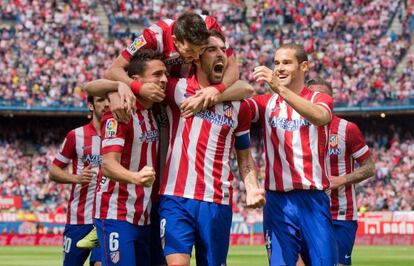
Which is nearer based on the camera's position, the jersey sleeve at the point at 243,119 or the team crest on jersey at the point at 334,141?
the jersey sleeve at the point at 243,119

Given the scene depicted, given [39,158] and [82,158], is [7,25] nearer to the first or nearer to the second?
[39,158]

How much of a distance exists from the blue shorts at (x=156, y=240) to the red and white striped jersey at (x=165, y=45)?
3.80 feet

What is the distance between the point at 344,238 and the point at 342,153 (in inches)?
37.7

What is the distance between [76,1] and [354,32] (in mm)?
12126

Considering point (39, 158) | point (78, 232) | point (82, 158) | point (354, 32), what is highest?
point (354, 32)

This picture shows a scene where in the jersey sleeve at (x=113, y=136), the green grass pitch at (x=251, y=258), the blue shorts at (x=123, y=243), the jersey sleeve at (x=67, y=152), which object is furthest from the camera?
the green grass pitch at (x=251, y=258)

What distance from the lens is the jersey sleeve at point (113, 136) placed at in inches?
312

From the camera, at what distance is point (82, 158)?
36.2 ft

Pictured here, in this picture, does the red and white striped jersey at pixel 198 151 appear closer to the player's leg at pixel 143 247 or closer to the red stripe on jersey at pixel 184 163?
the red stripe on jersey at pixel 184 163

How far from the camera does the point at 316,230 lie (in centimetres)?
862

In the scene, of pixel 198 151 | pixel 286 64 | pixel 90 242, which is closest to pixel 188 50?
pixel 198 151

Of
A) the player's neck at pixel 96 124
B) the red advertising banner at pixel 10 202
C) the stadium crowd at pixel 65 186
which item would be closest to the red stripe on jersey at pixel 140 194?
the player's neck at pixel 96 124

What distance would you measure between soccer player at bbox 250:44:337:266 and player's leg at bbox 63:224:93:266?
9.09 feet

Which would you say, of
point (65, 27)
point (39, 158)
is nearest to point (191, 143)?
point (39, 158)
